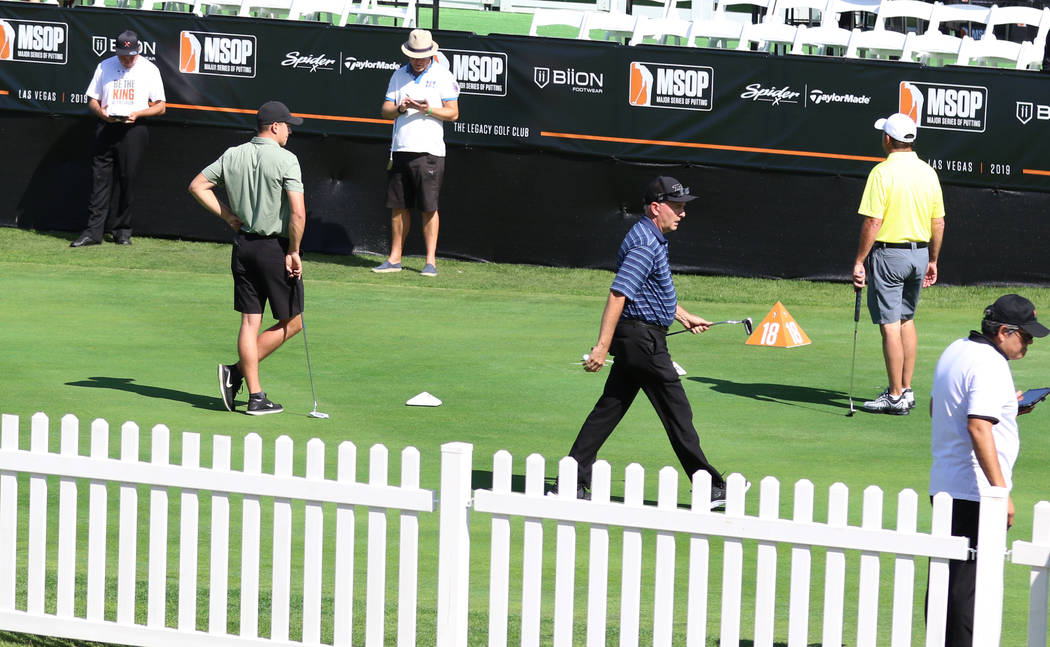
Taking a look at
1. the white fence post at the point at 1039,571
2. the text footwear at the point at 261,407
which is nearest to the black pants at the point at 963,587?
the white fence post at the point at 1039,571

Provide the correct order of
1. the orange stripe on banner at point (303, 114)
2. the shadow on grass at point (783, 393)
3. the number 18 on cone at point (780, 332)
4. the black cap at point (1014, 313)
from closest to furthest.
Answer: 1. the black cap at point (1014, 313)
2. the shadow on grass at point (783, 393)
3. the number 18 on cone at point (780, 332)
4. the orange stripe on banner at point (303, 114)

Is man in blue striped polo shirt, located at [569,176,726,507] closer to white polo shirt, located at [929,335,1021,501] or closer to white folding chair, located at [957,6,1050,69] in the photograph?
white polo shirt, located at [929,335,1021,501]

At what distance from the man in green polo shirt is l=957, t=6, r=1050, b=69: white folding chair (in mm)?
10980

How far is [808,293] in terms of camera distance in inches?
679

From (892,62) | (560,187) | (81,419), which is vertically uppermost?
(892,62)

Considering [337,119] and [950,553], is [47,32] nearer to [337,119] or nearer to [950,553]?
[337,119]

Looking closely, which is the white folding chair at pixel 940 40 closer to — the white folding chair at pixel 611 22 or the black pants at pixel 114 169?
the white folding chair at pixel 611 22

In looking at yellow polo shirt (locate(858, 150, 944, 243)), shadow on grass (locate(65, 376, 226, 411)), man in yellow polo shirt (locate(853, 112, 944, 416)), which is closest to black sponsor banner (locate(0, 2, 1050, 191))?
man in yellow polo shirt (locate(853, 112, 944, 416))

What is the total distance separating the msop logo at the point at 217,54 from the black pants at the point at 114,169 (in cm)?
100

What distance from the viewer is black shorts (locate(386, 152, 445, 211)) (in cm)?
1731

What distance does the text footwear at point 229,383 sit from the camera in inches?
443

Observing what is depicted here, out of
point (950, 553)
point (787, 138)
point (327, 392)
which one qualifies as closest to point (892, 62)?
point (787, 138)

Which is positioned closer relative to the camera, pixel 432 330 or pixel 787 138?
pixel 432 330

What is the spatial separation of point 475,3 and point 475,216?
497 inches
